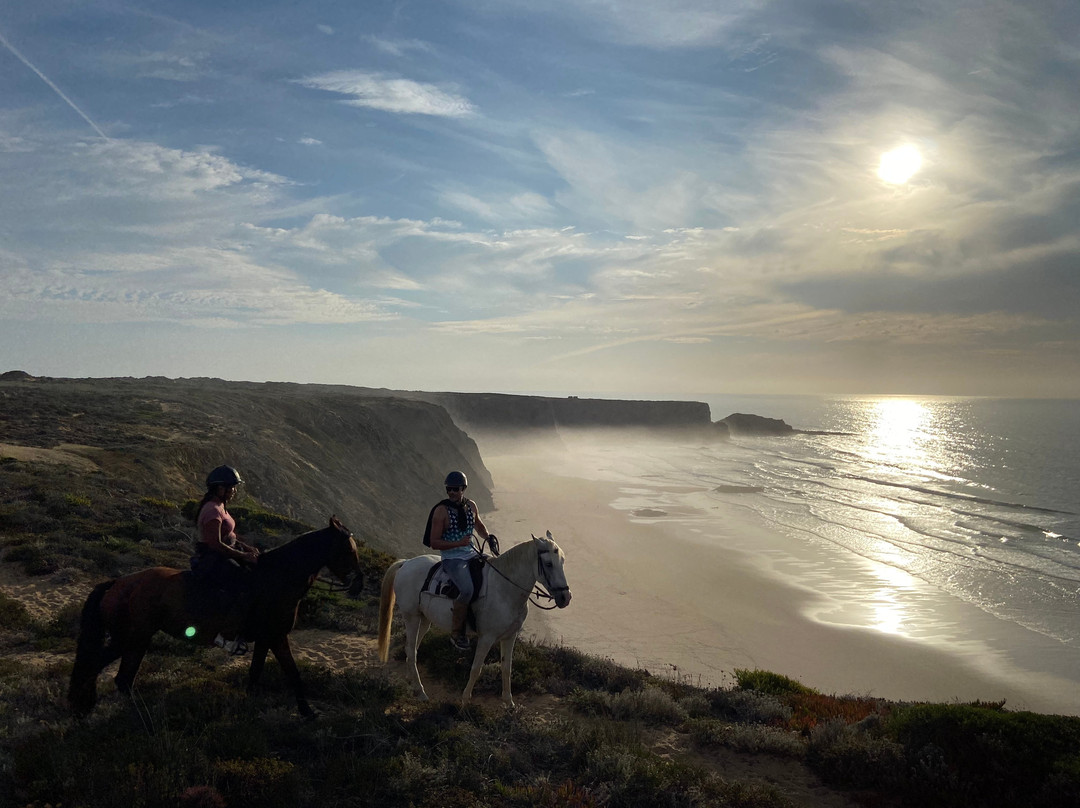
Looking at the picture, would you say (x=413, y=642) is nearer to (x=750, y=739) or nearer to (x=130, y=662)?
(x=130, y=662)

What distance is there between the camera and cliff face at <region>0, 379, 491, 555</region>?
19328 mm

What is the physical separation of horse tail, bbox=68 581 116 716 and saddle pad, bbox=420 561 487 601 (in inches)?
146

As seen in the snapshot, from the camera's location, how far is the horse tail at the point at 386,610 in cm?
884

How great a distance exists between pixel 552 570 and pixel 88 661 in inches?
204

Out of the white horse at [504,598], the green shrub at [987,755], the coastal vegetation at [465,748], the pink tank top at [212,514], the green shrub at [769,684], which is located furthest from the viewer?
the green shrub at [769,684]

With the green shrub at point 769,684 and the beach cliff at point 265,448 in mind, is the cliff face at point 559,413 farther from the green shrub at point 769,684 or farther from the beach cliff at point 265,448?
the green shrub at point 769,684

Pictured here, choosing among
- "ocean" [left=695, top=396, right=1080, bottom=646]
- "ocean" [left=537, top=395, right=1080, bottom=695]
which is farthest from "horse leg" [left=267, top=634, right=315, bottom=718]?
"ocean" [left=695, top=396, right=1080, bottom=646]

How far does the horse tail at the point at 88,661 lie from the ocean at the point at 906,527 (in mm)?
22341

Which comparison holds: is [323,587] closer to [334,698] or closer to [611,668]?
[334,698]

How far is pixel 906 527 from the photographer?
125 feet

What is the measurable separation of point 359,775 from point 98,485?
1430 centimetres

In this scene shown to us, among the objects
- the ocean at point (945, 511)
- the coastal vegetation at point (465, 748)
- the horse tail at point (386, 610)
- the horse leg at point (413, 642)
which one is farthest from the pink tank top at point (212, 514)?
the ocean at point (945, 511)

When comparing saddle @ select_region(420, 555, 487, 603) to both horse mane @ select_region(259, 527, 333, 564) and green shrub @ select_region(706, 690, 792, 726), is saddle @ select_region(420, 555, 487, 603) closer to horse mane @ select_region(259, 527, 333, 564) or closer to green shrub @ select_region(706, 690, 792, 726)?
horse mane @ select_region(259, 527, 333, 564)

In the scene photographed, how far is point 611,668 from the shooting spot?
10.2 metres
